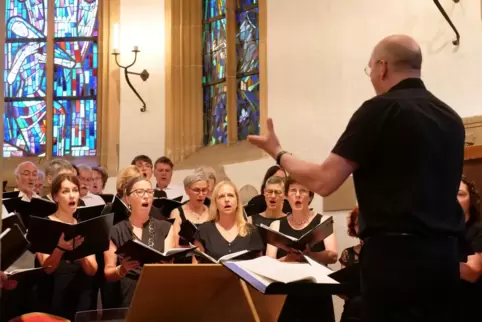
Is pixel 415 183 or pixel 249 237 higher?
pixel 415 183

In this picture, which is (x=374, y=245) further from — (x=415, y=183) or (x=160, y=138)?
(x=160, y=138)

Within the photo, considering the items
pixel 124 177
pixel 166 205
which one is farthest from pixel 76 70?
pixel 166 205

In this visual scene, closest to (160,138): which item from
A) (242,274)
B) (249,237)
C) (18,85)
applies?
(18,85)

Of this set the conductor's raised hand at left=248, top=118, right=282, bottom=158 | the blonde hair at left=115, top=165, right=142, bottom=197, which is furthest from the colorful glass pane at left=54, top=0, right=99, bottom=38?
the conductor's raised hand at left=248, top=118, right=282, bottom=158

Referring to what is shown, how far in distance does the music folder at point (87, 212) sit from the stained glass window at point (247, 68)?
316cm

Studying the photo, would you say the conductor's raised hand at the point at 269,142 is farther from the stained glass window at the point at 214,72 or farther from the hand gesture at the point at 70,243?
A: the stained glass window at the point at 214,72

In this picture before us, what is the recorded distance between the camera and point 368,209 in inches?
82.8

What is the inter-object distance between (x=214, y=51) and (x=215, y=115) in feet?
2.38

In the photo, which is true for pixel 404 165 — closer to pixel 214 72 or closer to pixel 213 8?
pixel 214 72

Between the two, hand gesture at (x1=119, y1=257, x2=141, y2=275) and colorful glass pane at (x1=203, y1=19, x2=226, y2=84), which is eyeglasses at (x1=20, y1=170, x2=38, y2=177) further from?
colorful glass pane at (x1=203, y1=19, x2=226, y2=84)

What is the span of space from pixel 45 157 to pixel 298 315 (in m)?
5.23

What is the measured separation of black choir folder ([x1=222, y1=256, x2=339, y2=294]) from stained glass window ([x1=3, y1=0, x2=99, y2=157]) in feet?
22.1

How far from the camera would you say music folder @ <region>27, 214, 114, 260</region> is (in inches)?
152

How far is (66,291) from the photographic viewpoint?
14.4 feet
